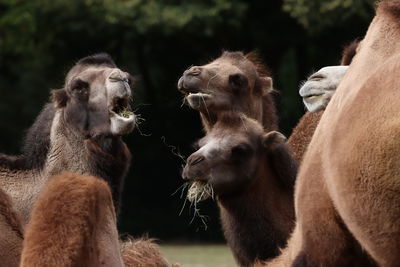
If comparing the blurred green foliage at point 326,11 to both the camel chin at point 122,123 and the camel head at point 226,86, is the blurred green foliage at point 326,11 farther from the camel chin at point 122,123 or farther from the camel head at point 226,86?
the camel chin at point 122,123

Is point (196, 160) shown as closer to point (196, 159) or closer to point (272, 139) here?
point (196, 159)

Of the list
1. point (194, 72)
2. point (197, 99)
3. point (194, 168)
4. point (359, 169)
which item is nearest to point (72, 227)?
point (359, 169)

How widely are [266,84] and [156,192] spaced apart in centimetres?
1692

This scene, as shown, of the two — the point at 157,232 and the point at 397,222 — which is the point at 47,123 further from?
the point at 157,232

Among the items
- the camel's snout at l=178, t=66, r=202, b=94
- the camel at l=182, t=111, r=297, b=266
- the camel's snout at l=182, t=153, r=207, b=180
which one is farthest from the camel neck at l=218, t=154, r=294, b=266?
the camel's snout at l=178, t=66, r=202, b=94

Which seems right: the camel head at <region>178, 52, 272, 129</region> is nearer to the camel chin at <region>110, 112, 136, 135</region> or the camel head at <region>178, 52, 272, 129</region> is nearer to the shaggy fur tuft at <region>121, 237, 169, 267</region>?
the camel chin at <region>110, 112, 136, 135</region>

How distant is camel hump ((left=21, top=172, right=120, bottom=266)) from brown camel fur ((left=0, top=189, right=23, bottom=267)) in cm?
68

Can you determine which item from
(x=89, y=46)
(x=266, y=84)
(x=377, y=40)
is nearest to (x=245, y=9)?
(x=89, y=46)

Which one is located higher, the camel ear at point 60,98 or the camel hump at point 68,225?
the camel hump at point 68,225

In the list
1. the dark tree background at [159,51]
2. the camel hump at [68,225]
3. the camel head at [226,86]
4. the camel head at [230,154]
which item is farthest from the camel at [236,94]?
the dark tree background at [159,51]

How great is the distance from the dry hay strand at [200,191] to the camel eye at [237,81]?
3.18ft

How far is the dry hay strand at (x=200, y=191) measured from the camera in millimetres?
6094

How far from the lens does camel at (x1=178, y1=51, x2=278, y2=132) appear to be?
6680 mm

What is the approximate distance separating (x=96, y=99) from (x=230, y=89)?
2.98ft
